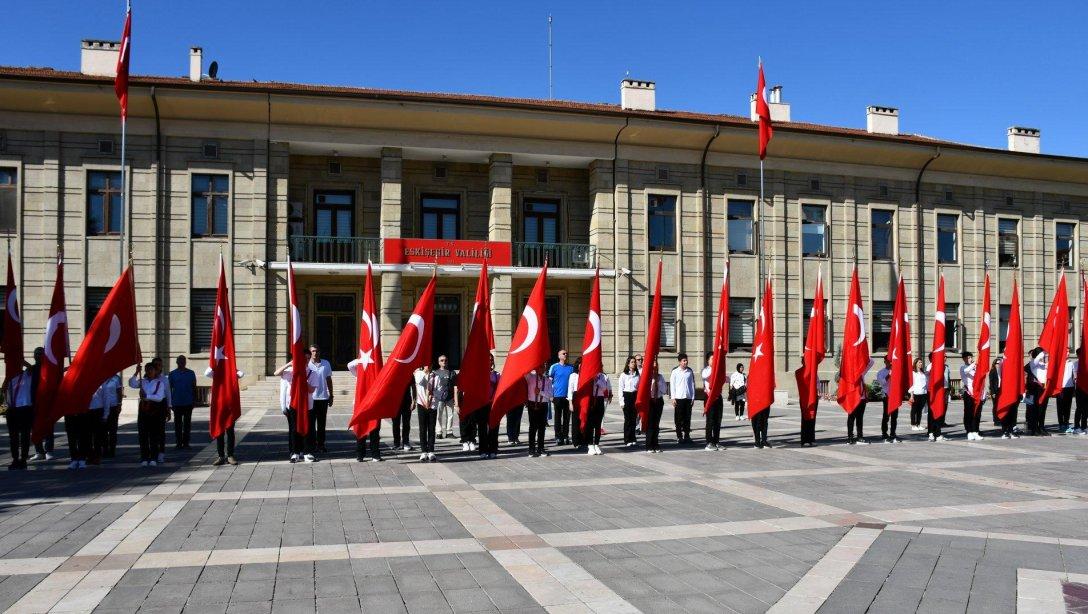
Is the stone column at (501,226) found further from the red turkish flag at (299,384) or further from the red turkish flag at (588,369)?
the red turkish flag at (299,384)

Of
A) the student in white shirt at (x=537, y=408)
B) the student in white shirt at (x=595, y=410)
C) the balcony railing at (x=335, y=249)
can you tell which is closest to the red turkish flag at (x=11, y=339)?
the student in white shirt at (x=537, y=408)

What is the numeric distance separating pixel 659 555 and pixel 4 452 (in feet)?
42.2

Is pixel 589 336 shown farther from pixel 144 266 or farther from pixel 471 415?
pixel 144 266

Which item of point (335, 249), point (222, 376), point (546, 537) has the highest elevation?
point (335, 249)

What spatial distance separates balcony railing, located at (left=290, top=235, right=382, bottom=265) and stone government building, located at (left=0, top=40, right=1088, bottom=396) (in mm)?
120

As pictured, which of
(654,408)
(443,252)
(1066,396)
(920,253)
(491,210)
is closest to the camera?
(654,408)

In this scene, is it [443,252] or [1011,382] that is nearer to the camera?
[1011,382]

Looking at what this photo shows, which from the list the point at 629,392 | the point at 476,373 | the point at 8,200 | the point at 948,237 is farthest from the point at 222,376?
the point at 948,237

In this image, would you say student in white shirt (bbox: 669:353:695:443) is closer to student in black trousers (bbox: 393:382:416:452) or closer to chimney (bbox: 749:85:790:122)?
student in black trousers (bbox: 393:382:416:452)

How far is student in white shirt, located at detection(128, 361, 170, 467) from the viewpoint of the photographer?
506 inches

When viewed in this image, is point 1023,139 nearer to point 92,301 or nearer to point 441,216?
point 441,216

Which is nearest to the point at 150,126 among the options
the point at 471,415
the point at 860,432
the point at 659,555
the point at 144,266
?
the point at 144,266

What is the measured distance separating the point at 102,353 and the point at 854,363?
1333cm

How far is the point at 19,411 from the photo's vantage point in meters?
12.8
